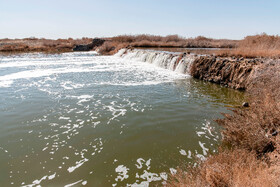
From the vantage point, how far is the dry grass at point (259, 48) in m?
13.7

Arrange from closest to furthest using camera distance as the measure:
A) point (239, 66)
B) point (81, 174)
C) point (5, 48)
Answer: point (81, 174) → point (239, 66) → point (5, 48)

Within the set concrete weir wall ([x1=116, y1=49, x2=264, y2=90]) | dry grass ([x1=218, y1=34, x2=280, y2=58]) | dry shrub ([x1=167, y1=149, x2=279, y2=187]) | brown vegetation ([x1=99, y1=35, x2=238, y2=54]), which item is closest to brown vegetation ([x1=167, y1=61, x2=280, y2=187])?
dry shrub ([x1=167, y1=149, x2=279, y2=187])

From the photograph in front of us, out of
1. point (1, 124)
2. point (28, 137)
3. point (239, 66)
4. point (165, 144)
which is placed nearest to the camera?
point (165, 144)

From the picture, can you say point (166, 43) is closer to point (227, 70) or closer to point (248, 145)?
point (227, 70)

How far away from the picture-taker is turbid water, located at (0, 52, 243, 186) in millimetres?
4715

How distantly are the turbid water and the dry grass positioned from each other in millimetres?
4640

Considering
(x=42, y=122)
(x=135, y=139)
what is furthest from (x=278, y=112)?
(x=42, y=122)

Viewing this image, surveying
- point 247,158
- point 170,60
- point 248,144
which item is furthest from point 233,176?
point 170,60

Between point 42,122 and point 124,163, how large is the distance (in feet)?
14.1

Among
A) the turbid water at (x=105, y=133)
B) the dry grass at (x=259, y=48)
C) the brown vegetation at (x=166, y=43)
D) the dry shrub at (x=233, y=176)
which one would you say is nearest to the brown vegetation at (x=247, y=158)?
the dry shrub at (x=233, y=176)

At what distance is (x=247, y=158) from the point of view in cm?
371

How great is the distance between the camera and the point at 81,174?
4652mm

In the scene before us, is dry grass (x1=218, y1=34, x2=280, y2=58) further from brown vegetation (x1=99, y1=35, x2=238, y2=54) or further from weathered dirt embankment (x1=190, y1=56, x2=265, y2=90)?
brown vegetation (x1=99, y1=35, x2=238, y2=54)

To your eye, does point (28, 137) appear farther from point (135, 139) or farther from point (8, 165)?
point (135, 139)
